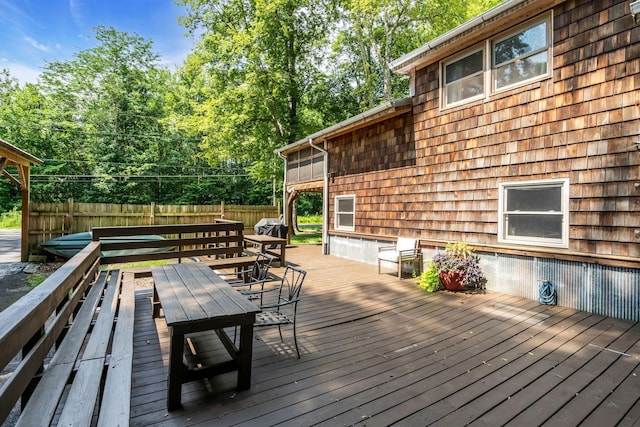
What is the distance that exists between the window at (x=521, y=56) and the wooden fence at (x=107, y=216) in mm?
7948

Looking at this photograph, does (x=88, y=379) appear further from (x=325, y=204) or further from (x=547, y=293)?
(x=325, y=204)

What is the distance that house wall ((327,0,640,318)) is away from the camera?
411cm

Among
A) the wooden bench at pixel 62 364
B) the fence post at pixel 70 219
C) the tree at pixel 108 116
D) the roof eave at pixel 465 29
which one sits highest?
the tree at pixel 108 116

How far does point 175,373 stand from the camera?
7.32 feet

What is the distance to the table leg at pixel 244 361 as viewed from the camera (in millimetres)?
2475

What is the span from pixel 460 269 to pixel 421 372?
318 centimetres

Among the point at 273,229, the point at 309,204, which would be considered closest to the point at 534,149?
the point at 273,229

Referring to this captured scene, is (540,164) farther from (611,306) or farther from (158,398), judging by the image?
(158,398)

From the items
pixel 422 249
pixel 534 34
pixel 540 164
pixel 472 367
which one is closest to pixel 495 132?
pixel 540 164

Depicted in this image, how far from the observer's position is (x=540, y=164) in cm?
491

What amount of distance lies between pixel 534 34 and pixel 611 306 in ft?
13.7

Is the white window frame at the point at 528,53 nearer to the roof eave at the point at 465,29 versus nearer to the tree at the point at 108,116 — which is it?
the roof eave at the point at 465,29

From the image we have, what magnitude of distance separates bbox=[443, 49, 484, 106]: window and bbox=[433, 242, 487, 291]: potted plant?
282cm

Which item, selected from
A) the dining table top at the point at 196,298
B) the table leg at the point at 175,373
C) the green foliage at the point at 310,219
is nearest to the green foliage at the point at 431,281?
the dining table top at the point at 196,298
